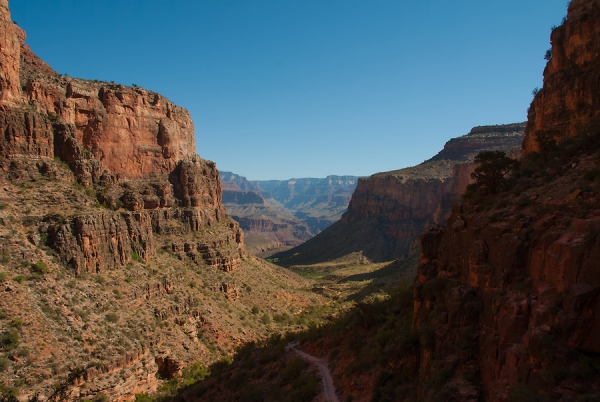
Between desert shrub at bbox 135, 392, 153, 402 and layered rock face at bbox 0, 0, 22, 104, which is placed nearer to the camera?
desert shrub at bbox 135, 392, 153, 402

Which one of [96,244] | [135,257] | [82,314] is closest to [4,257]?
[82,314]

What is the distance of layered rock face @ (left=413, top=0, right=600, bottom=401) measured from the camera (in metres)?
11.2

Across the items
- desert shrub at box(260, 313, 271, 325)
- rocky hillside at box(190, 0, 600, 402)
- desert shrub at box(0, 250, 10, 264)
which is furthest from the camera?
desert shrub at box(260, 313, 271, 325)

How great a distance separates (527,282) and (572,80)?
14713 mm

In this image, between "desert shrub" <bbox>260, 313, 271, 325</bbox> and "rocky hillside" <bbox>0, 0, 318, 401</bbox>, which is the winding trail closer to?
"rocky hillside" <bbox>0, 0, 318, 401</bbox>

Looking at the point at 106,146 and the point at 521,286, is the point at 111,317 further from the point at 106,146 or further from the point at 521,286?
the point at 521,286

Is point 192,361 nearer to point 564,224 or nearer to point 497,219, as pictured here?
point 497,219

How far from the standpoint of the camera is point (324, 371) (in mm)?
25219

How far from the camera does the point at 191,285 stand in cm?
4819

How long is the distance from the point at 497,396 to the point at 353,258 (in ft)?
323

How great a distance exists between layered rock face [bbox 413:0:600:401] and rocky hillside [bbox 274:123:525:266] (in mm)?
85276

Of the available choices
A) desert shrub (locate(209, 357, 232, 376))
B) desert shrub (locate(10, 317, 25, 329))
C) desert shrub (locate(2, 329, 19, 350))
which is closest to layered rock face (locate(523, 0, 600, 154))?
desert shrub (locate(209, 357, 232, 376))

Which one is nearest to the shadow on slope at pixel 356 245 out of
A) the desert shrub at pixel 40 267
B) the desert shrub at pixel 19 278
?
the desert shrub at pixel 40 267

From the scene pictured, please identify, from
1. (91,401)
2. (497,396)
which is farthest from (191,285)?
(497,396)
